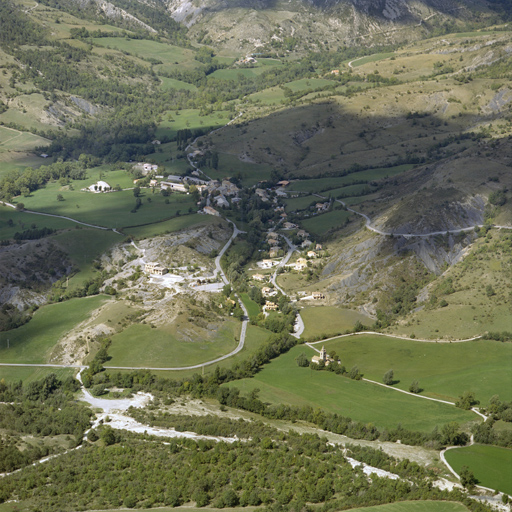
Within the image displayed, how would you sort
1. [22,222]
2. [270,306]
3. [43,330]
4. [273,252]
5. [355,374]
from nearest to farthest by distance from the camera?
[355,374] → [43,330] → [270,306] → [273,252] → [22,222]

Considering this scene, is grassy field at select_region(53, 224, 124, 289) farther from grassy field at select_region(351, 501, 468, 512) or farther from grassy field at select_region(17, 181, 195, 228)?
grassy field at select_region(351, 501, 468, 512)

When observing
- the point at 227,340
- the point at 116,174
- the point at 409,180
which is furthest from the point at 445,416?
the point at 116,174

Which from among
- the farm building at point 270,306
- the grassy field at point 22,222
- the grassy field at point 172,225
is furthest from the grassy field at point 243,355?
the grassy field at point 22,222

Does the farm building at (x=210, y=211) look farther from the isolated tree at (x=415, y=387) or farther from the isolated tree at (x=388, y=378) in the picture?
the isolated tree at (x=415, y=387)

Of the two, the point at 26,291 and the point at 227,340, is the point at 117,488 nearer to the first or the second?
the point at 227,340

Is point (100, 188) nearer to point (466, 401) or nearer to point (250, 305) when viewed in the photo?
point (250, 305)

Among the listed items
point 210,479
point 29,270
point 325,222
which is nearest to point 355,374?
point 210,479
